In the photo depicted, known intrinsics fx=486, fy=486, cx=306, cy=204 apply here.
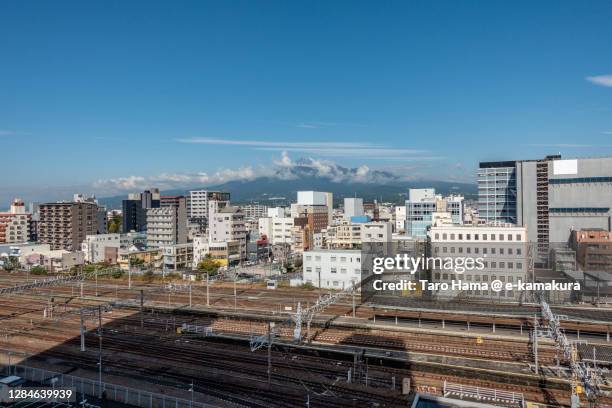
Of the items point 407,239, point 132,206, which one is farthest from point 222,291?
point 132,206

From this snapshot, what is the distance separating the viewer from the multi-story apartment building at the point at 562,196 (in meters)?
42.9

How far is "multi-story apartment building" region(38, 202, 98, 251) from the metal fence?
166 ft

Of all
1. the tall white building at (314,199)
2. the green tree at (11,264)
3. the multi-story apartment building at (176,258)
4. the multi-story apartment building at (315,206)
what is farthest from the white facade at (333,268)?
the tall white building at (314,199)

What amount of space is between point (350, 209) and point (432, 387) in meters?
70.0

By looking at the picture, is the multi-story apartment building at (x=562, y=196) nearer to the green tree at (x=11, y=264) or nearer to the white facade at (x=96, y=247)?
the white facade at (x=96, y=247)

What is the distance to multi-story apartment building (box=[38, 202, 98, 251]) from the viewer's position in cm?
6419

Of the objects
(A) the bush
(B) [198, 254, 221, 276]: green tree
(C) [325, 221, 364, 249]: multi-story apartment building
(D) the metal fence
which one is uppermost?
(C) [325, 221, 364, 249]: multi-story apartment building

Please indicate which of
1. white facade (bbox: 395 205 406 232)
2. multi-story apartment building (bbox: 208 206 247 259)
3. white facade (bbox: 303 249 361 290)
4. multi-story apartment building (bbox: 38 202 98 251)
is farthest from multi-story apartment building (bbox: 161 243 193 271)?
white facade (bbox: 395 205 406 232)

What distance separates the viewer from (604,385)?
1622 cm

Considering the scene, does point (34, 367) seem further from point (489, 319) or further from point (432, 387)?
point (489, 319)

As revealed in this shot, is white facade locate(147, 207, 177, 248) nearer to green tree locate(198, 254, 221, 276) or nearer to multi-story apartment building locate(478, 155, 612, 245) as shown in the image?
green tree locate(198, 254, 221, 276)

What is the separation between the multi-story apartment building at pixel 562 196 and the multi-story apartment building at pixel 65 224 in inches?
2117

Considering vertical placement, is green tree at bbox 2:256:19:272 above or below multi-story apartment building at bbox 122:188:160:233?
below

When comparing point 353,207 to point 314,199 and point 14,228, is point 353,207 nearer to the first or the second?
point 314,199
